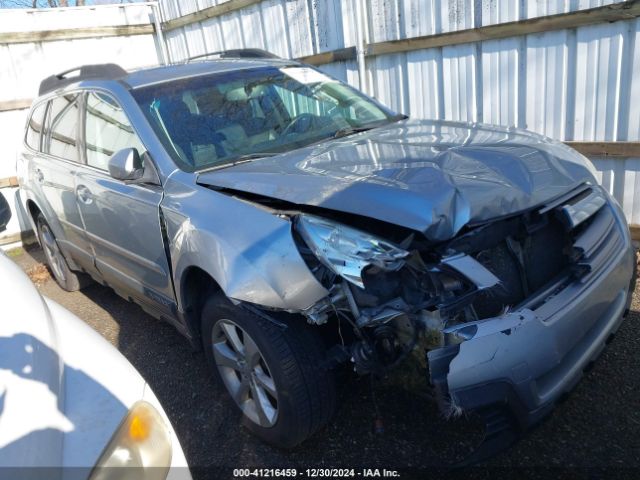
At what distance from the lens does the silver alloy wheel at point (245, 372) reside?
2.46 meters

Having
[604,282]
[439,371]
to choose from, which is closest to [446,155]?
[604,282]

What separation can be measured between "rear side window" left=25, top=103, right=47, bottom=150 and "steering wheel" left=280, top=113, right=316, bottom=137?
2.48 meters

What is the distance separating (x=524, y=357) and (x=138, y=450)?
1.28m

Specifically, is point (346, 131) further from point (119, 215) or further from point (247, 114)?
point (119, 215)

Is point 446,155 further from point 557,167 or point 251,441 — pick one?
point 251,441

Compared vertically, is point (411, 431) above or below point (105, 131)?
below

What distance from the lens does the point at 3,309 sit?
1.71m

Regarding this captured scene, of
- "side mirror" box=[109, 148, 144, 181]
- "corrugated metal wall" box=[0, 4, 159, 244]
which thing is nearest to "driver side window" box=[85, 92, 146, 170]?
"side mirror" box=[109, 148, 144, 181]

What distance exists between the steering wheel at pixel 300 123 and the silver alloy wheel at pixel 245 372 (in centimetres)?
126

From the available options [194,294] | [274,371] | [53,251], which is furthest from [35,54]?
[274,371]

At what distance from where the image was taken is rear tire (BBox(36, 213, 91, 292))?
16.1ft

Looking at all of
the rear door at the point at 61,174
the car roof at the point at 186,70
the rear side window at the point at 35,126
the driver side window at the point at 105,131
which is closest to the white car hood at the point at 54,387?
the driver side window at the point at 105,131

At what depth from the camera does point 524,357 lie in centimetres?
186

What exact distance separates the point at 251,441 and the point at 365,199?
4.56 feet
